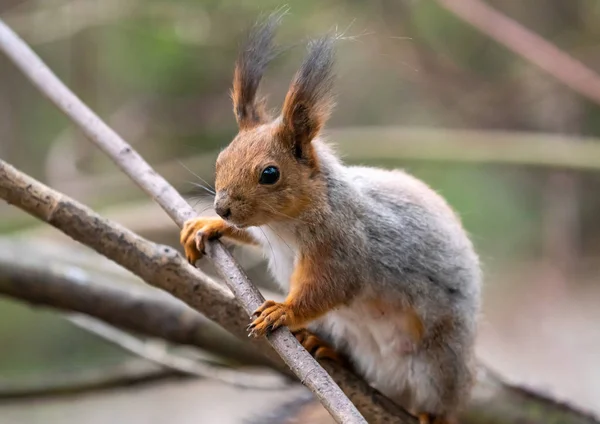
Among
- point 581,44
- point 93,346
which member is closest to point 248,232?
point 93,346

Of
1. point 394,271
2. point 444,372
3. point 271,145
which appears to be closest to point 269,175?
point 271,145

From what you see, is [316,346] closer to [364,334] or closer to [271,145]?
[364,334]

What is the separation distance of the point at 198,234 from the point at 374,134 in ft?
4.68

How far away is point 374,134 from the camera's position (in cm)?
255

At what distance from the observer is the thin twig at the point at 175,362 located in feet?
6.09

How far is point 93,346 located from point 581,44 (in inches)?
97.3

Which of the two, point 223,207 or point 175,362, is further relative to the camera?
point 175,362

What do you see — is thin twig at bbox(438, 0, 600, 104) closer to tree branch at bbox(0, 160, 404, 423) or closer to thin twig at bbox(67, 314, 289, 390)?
thin twig at bbox(67, 314, 289, 390)

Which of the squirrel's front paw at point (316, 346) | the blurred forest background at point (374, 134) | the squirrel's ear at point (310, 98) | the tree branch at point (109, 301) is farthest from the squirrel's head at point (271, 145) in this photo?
the blurred forest background at point (374, 134)

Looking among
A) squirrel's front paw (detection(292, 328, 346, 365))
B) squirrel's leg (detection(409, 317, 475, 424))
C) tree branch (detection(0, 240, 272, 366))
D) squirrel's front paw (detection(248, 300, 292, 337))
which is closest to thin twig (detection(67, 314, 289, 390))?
tree branch (detection(0, 240, 272, 366))

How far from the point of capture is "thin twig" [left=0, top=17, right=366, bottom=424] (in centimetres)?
87

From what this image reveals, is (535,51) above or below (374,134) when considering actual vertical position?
below

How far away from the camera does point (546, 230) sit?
3.36 metres

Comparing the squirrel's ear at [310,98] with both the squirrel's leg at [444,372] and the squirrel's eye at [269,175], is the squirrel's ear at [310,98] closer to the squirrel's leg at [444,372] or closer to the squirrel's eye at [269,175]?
the squirrel's eye at [269,175]
